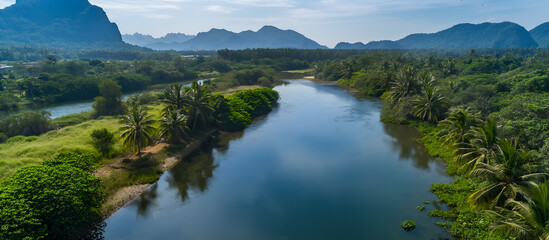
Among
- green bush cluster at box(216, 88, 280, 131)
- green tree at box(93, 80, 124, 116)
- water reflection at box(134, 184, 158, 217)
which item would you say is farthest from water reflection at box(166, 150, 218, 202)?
green tree at box(93, 80, 124, 116)

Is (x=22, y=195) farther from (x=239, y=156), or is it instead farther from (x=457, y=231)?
(x=457, y=231)

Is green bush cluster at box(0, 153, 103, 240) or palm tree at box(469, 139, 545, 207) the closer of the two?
green bush cluster at box(0, 153, 103, 240)

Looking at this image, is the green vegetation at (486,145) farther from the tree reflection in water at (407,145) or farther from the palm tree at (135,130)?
the palm tree at (135,130)

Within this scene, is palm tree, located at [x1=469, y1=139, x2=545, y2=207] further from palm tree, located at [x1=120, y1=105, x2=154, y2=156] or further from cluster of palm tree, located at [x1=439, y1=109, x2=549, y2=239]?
palm tree, located at [x1=120, y1=105, x2=154, y2=156]

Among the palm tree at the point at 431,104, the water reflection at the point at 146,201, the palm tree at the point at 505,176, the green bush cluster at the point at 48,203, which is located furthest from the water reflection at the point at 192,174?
the palm tree at the point at 431,104

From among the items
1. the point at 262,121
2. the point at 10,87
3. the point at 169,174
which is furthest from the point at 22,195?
the point at 10,87

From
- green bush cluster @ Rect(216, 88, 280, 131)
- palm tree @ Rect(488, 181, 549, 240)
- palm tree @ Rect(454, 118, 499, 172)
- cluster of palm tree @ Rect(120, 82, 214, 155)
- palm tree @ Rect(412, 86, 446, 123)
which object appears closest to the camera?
palm tree @ Rect(488, 181, 549, 240)
